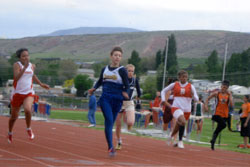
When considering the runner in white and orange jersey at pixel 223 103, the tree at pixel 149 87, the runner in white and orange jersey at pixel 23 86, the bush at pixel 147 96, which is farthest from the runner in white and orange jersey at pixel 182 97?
the tree at pixel 149 87

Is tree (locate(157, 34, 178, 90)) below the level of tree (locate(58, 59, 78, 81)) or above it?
above

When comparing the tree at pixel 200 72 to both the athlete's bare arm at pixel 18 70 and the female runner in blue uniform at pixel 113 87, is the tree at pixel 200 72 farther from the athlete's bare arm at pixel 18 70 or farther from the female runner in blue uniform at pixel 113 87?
the female runner in blue uniform at pixel 113 87

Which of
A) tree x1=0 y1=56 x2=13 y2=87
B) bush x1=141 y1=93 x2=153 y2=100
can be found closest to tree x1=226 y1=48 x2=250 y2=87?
bush x1=141 y1=93 x2=153 y2=100

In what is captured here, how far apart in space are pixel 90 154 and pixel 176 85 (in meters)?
3.69

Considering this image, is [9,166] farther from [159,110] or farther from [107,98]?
[159,110]

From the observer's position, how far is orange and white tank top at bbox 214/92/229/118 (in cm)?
1292

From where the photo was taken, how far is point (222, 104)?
12961mm

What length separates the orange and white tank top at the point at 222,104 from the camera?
12.9 m

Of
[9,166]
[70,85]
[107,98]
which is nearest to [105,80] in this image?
[107,98]

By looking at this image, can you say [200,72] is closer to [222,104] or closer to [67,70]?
[67,70]

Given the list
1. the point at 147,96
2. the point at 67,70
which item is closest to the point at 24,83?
the point at 147,96

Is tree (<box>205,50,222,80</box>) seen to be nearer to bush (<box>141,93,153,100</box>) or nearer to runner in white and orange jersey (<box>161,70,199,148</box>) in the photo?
bush (<box>141,93,153,100</box>)

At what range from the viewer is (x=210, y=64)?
134 m

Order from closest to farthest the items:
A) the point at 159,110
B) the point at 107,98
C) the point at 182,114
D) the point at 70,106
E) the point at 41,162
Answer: the point at 41,162, the point at 107,98, the point at 182,114, the point at 159,110, the point at 70,106
